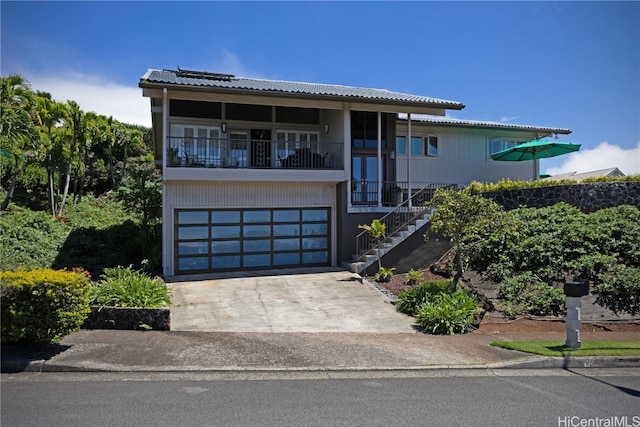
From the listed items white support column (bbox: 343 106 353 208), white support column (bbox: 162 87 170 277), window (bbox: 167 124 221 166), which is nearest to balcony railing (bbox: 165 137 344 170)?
window (bbox: 167 124 221 166)

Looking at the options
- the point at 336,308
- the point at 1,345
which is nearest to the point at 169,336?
the point at 1,345

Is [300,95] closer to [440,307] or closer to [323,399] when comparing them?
[440,307]

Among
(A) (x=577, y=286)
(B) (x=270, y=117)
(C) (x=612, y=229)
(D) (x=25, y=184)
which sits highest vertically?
(B) (x=270, y=117)

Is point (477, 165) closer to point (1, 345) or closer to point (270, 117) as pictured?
point (270, 117)

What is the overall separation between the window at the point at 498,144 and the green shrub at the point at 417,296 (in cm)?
1201

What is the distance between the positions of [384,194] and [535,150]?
264 inches

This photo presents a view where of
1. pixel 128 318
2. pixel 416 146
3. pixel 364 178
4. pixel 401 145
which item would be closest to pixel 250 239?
pixel 364 178

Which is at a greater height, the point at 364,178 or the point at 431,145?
the point at 431,145

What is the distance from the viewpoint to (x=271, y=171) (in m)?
15.6

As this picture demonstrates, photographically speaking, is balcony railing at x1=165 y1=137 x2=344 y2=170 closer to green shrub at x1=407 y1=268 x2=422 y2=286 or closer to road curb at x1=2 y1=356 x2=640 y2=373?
green shrub at x1=407 y1=268 x2=422 y2=286

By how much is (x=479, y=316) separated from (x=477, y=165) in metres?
12.5

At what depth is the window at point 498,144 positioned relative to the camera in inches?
856

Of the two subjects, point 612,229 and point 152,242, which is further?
point 152,242

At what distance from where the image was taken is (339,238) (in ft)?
54.9
